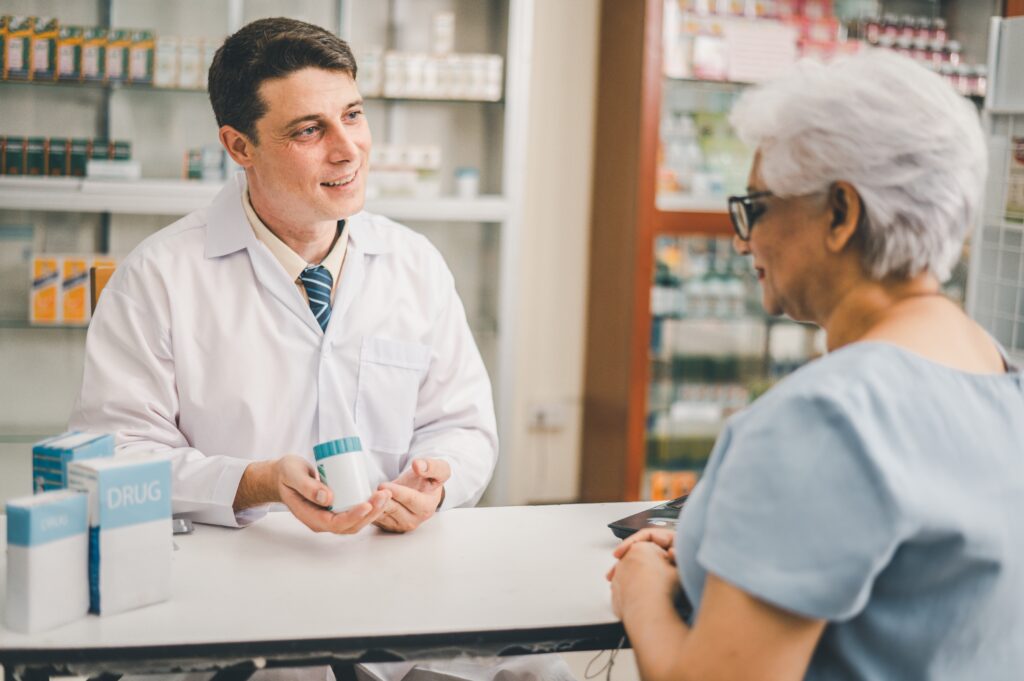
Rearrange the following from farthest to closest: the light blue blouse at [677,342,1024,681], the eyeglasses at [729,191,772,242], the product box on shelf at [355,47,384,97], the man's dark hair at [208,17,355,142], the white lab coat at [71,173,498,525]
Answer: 1. the product box on shelf at [355,47,384,97]
2. the man's dark hair at [208,17,355,142]
3. the white lab coat at [71,173,498,525]
4. the eyeglasses at [729,191,772,242]
5. the light blue blouse at [677,342,1024,681]

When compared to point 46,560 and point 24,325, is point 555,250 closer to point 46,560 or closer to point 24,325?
point 24,325

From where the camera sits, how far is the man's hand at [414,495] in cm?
179

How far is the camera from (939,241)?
4.28 ft

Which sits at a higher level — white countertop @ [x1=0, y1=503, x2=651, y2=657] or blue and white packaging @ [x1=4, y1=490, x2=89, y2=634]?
blue and white packaging @ [x1=4, y1=490, x2=89, y2=634]

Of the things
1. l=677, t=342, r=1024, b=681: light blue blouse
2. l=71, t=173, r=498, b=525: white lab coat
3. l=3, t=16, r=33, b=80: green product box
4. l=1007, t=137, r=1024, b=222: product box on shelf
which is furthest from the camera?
l=3, t=16, r=33, b=80: green product box

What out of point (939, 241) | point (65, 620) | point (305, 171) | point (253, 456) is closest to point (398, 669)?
point (253, 456)

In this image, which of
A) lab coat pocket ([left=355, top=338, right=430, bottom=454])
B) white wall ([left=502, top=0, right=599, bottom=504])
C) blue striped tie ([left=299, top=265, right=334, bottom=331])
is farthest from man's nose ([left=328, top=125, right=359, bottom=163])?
white wall ([left=502, top=0, right=599, bottom=504])

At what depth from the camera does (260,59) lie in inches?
86.4

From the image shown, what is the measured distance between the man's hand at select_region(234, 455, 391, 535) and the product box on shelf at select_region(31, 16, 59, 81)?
2534 millimetres

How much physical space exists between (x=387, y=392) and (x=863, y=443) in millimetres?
1304

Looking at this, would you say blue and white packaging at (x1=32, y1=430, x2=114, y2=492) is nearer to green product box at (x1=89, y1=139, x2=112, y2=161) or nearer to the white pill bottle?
the white pill bottle

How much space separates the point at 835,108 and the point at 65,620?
1177 millimetres

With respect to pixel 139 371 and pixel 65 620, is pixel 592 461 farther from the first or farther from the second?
pixel 65 620

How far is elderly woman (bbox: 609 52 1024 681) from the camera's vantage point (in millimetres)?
1138
